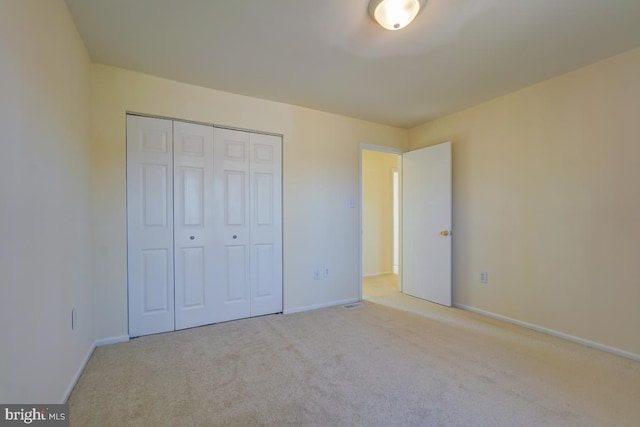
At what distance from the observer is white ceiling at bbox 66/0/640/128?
5.85ft

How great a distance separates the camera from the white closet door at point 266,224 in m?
3.17

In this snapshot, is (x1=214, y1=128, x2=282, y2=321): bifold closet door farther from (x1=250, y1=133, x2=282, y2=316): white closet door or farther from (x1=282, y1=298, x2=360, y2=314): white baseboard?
(x1=282, y1=298, x2=360, y2=314): white baseboard

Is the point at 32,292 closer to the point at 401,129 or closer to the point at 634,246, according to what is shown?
the point at 634,246

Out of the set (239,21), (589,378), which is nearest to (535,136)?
(589,378)

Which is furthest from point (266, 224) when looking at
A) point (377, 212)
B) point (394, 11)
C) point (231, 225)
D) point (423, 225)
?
point (377, 212)

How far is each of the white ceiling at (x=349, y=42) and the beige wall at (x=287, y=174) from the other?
20 centimetres

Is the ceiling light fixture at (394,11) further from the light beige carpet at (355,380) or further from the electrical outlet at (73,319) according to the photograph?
the electrical outlet at (73,319)

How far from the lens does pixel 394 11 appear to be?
5.62 ft

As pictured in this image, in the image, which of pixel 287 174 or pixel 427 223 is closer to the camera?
pixel 287 174

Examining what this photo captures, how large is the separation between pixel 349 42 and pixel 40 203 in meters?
2.11

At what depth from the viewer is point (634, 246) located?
2.22m

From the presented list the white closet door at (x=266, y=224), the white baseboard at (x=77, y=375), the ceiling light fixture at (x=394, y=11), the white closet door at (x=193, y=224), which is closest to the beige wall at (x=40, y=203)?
the white baseboard at (x=77, y=375)

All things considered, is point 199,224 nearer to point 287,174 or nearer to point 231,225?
point 231,225

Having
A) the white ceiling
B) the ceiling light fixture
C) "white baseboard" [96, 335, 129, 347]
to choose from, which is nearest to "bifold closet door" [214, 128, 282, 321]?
the white ceiling
